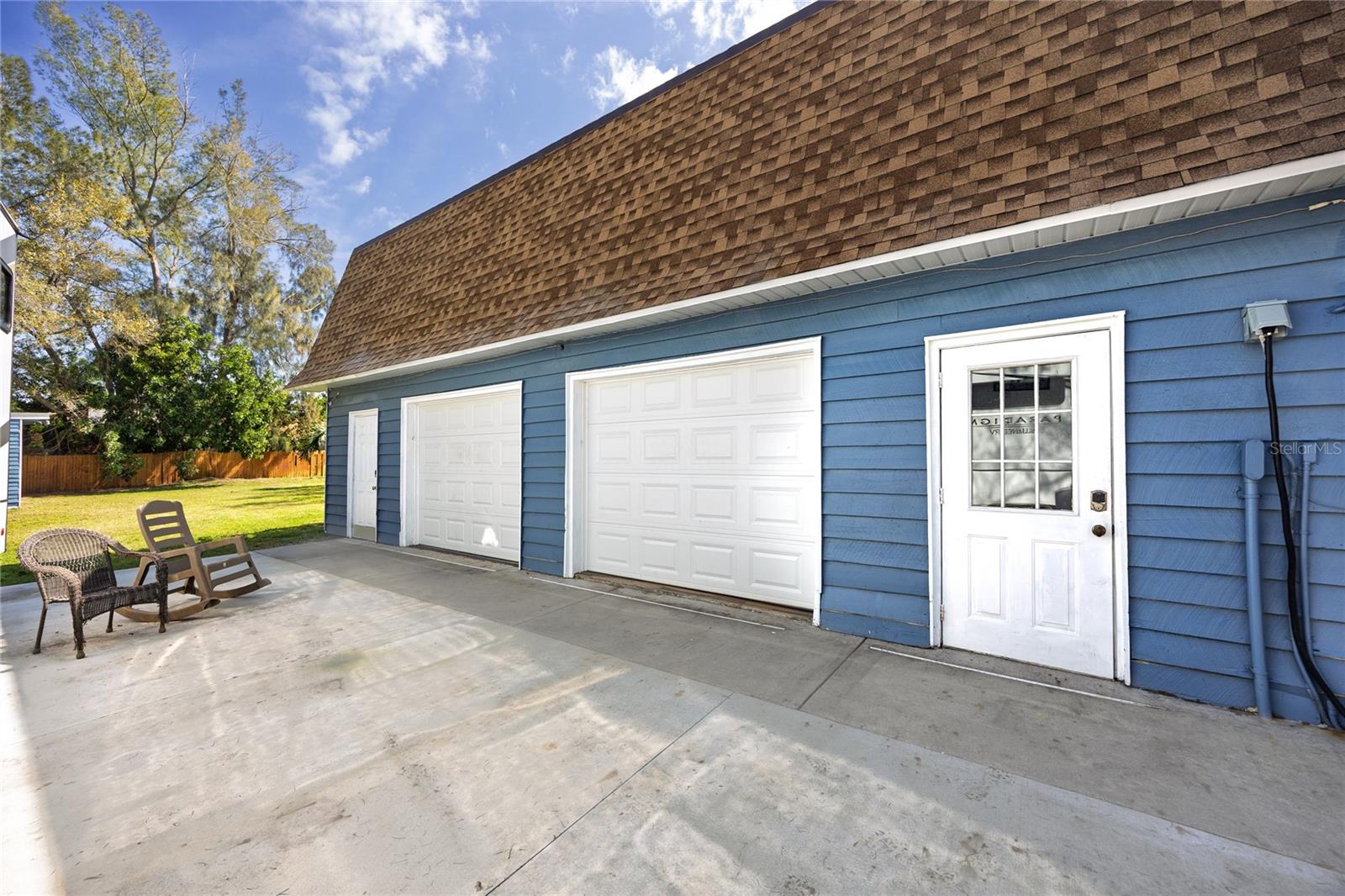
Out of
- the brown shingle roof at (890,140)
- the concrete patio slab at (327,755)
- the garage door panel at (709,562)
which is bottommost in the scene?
the concrete patio slab at (327,755)

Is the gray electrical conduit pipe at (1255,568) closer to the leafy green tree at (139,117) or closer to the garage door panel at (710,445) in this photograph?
the garage door panel at (710,445)

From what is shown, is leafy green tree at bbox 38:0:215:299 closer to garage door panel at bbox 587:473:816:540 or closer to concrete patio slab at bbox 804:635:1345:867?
garage door panel at bbox 587:473:816:540

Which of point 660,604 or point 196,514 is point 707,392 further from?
point 196,514

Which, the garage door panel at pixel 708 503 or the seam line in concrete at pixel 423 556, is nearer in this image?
the garage door panel at pixel 708 503

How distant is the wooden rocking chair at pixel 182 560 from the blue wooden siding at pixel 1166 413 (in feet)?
17.6

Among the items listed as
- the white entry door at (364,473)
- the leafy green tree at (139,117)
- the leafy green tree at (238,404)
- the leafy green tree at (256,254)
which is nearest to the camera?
the white entry door at (364,473)

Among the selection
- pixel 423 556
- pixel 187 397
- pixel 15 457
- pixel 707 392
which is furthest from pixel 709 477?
pixel 187 397

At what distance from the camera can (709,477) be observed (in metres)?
5.02

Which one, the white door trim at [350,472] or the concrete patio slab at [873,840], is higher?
the white door trim at [350,472]

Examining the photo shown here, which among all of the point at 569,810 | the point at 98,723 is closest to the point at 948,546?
the point at 569,810

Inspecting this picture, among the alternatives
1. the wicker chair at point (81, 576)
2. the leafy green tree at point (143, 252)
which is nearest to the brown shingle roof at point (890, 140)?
the wicker chair at point (81, 576)

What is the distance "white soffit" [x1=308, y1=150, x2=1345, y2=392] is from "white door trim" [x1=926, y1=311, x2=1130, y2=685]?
495mm

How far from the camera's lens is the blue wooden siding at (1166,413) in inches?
104

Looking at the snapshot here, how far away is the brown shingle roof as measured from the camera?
2670 mm
